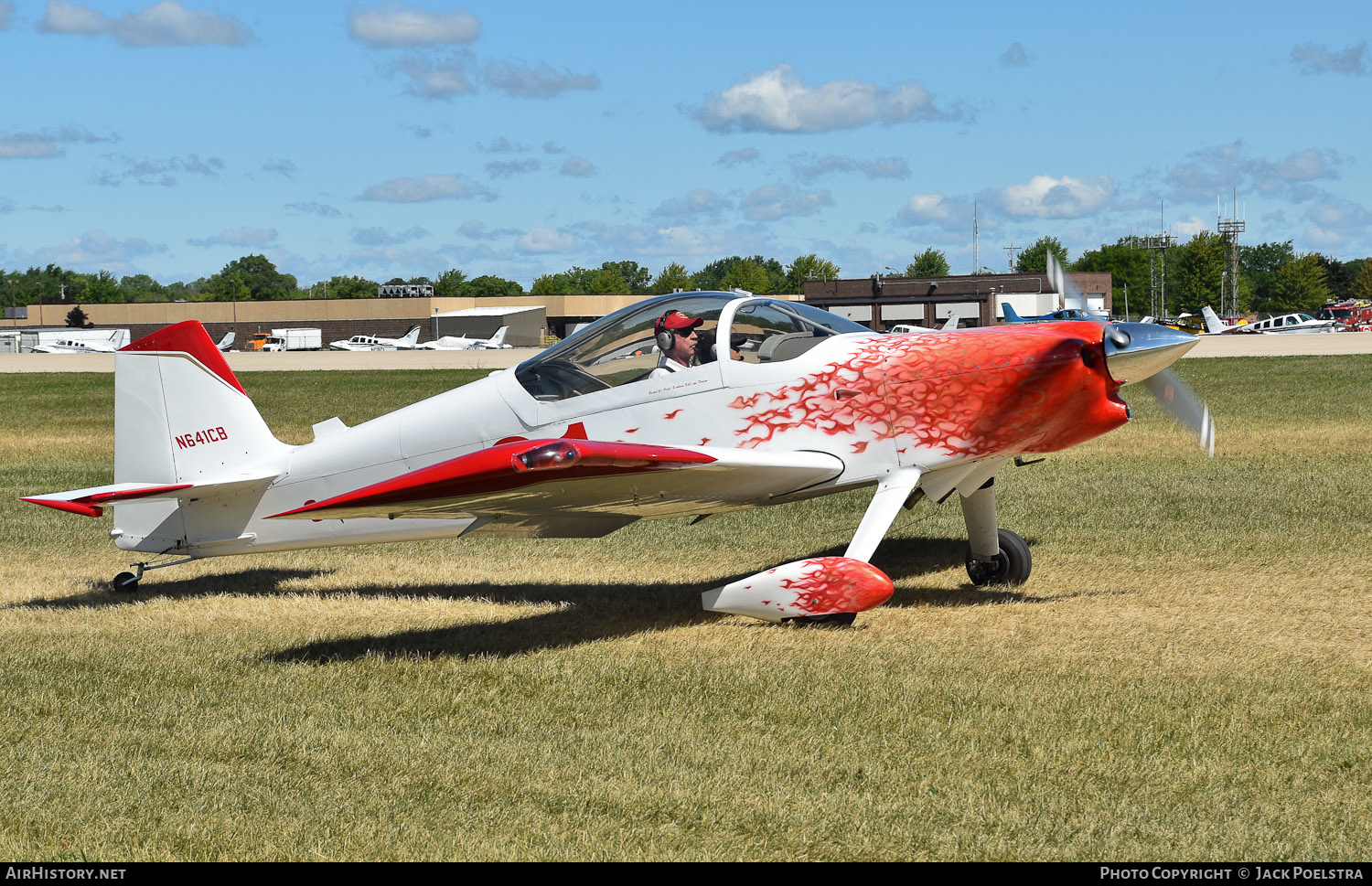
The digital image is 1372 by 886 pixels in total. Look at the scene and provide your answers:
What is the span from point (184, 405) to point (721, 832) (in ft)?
20.1

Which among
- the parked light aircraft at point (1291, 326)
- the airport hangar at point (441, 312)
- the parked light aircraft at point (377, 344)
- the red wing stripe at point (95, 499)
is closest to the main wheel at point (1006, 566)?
the red wing stripe at point (95, 499)

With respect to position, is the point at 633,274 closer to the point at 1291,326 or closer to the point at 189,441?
the point at 1291,326

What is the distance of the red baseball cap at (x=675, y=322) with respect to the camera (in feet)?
26.8

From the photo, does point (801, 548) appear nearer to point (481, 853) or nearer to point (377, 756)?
point (377, 756)

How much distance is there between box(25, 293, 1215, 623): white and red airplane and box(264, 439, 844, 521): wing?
0.7 inches

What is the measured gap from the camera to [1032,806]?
15.4 ft

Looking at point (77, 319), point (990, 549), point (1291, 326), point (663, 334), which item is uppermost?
point (77, 319)

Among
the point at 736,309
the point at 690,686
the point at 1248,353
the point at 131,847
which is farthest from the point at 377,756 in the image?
the point at 1248,353

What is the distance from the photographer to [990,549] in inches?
359

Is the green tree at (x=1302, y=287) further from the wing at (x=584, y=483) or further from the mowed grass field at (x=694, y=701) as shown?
the wing at (x=584, y=483)

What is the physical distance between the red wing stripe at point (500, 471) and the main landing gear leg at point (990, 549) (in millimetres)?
3226

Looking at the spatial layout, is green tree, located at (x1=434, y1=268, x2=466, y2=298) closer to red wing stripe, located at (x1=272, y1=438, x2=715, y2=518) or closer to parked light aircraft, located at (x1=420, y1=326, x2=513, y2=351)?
parked light aircraft, located at (x1=420, y1=326, x2=513, y2=351)

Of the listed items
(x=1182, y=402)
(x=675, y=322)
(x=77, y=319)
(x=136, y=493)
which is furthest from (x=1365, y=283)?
(x=136, y=493)

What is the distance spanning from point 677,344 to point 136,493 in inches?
152
